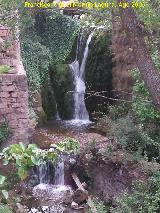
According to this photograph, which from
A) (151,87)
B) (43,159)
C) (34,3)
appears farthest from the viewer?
(34,3)

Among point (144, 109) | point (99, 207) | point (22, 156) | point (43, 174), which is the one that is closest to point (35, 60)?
point (43, 174)

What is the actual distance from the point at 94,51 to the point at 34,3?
6.38 m

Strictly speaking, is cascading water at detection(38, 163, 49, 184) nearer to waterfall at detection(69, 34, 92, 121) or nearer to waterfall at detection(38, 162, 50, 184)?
waterfall at detection(38, 162, 50, 184)

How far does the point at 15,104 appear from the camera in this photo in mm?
8055

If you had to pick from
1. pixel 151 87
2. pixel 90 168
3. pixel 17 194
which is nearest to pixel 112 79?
pixel 90 168

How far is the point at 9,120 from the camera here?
813 cm

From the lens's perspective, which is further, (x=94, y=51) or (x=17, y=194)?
(x=94, y=51)

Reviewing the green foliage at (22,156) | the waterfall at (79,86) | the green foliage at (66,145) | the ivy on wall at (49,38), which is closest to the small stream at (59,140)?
the waterfall at (79,86)

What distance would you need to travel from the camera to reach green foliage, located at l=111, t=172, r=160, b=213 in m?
5.90

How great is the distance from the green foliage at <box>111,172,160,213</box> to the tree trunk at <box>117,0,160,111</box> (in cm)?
269

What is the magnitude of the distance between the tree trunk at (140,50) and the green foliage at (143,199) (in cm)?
269

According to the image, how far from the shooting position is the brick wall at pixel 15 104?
25.8 feet

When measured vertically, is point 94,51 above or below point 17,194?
above

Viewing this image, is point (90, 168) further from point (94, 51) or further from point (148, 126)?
point (94, 51)
